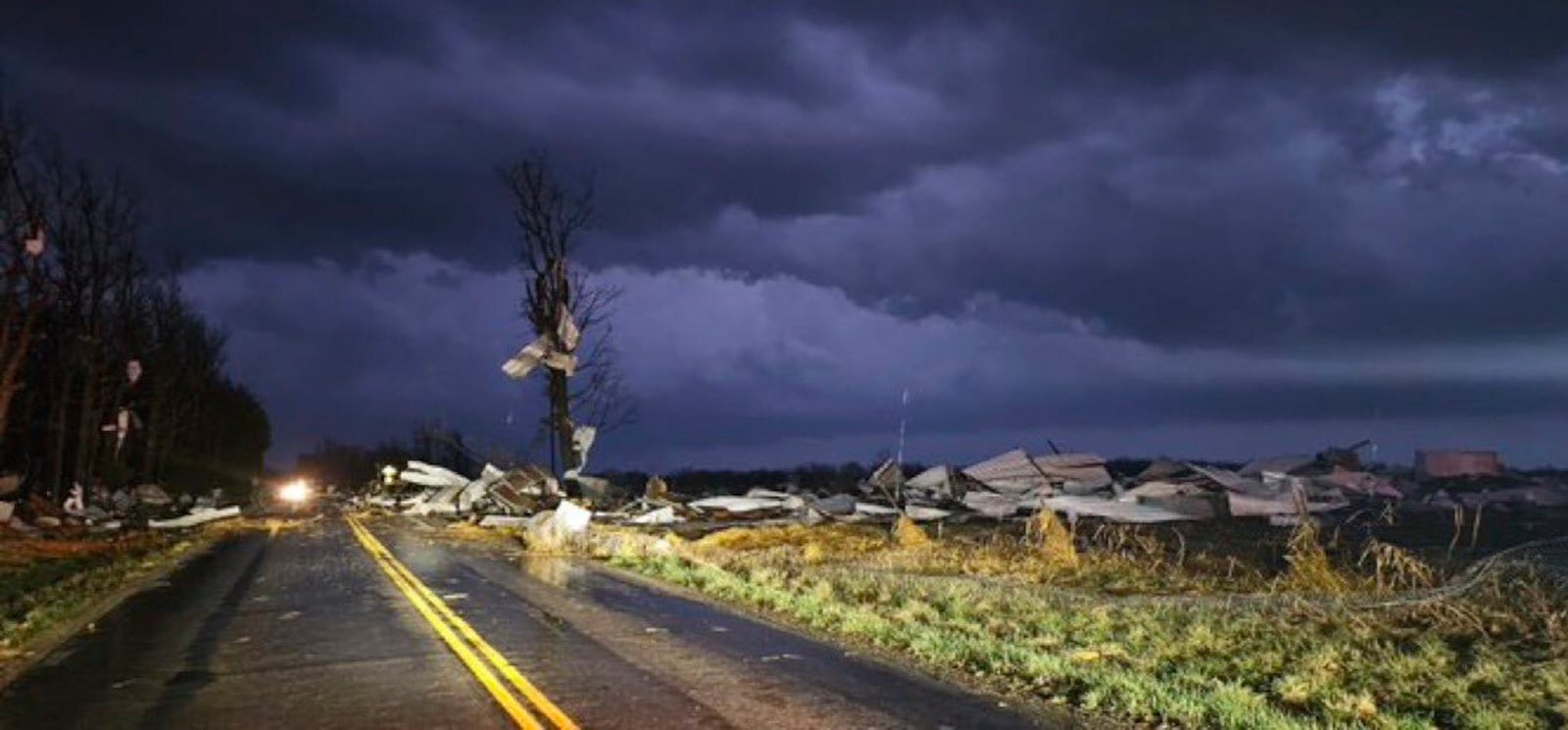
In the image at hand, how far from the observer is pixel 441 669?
35.3 ft

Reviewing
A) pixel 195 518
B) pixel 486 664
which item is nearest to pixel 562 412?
pixel 195 518

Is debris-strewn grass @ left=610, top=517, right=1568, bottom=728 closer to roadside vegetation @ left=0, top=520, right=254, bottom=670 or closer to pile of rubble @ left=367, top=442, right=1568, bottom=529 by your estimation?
roadside vegetation @ left=0, top=520, right=254, bottom=670

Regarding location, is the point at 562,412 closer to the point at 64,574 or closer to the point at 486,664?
the point at 64,574

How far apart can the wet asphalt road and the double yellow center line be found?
13 cm

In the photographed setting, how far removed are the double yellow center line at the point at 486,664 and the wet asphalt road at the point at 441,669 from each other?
0.13 m

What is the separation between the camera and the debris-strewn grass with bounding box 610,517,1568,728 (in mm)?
8773

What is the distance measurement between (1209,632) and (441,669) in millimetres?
7503

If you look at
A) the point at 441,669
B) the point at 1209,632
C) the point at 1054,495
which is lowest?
the point at 441,669

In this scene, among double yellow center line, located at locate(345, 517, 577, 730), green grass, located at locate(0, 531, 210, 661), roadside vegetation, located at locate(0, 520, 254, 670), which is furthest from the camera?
green grass, located at locate(0, 531, 210, 661)

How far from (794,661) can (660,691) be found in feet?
6.51

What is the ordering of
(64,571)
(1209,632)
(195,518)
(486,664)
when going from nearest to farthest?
(486,664), (1209,632), (64,571), (195,518)

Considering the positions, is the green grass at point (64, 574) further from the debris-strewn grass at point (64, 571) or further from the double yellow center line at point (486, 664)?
the double yellow center line at point (486, 664)

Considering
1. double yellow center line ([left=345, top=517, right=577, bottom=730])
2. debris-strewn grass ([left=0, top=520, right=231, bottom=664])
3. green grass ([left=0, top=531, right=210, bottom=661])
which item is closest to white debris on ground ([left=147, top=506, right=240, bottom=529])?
debris-strewn grass ([left=0, top=520, right=231, bottom=664])

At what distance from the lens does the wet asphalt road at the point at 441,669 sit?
8891mm
